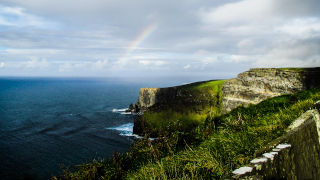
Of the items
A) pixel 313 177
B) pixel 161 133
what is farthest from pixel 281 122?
pixel 161 133

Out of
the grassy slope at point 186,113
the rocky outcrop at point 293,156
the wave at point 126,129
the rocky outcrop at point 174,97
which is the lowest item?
the wave at point 126,129

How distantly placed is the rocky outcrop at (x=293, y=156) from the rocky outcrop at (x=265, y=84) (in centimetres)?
4892

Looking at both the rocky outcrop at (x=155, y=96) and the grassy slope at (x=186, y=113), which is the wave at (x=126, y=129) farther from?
the rocky outcrop at (x=155, y=96)

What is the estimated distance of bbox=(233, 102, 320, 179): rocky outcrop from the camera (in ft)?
16.9

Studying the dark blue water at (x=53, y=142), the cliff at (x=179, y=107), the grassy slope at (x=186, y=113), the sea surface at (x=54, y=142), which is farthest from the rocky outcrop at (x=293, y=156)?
the grassy slope at (x=186, y=113)

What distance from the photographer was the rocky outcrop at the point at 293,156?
516 cm

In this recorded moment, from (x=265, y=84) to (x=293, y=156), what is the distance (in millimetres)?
62196

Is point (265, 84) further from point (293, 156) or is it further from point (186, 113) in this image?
point (293, 156)

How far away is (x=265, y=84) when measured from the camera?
2458 inches

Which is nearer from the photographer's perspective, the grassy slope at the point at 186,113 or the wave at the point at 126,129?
the wave at the point at 126,129

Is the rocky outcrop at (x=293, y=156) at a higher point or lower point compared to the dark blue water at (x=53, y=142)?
higher

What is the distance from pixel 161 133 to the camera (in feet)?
54.0

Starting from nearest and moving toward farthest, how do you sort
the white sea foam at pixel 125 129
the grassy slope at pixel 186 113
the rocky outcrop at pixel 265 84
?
the rocky outcrop at pixel 265 84
the white sea foam at pixel 125 129
the grassy slope at pixel 186 113

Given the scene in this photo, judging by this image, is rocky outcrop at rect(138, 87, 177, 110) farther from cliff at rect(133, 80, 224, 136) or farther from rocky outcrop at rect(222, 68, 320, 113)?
rocky outcrop at rect(222, 68, 320, 113)
